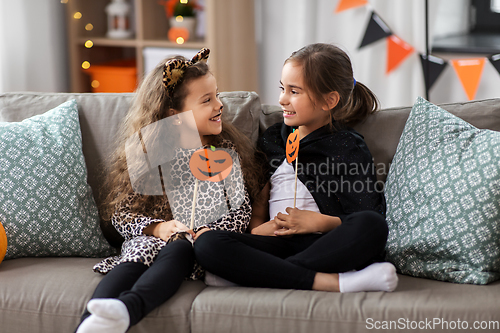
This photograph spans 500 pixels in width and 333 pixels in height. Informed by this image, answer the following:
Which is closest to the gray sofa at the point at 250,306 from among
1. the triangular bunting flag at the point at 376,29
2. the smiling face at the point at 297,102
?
the smiling face at the point at 297,102

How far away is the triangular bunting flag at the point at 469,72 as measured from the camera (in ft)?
7.50

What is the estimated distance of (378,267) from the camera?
1.13m

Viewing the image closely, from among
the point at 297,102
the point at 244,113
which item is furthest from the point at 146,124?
the point at 297,102

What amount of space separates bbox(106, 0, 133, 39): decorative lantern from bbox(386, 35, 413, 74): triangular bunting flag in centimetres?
154

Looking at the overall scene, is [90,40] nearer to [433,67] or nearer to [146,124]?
[146,124]

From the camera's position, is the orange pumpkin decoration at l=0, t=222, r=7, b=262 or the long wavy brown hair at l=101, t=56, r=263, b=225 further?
the long wavy brown hair at l=101, t=56, r=263, b=225

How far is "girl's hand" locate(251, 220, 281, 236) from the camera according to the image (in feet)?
4.45

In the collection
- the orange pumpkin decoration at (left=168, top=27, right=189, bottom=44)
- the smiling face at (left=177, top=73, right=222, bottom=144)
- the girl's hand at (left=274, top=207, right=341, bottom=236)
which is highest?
the orange pumpkin decoration at (left=168, top=27, right=189, bottom=44)

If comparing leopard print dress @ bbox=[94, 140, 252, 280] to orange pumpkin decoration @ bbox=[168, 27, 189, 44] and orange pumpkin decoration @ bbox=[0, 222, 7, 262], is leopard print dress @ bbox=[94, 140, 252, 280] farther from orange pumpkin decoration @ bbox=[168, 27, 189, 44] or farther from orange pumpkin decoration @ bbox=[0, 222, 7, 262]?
orange pumpkin decoration @ bbox=[168, 27, 189, 44]

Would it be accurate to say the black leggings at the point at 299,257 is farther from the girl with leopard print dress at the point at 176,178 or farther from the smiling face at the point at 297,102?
the smiling face at the point at 297,102

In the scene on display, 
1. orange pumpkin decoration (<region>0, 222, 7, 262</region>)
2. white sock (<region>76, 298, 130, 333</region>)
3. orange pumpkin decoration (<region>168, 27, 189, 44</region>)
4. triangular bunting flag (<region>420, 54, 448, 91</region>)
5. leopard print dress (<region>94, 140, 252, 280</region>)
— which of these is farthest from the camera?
orange pumpkin decoration (<region>168, 27, 189, 44</region>)

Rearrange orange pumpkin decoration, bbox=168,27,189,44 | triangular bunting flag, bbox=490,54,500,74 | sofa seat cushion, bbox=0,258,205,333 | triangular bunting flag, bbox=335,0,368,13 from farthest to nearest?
orange pumpkin decoration, bbox=168,27,189,44, triangular bunting flag, bbox=335,0,368,13, triangular bunting flag, bbox=490,54,500,74, sofa seat cushion, bbox=0,258,205,333

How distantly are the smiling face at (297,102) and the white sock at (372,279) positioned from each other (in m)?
0.50

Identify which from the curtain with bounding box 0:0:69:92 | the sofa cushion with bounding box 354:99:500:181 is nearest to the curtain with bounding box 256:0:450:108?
the sofa cushion with bounding box 354:99:500:181
